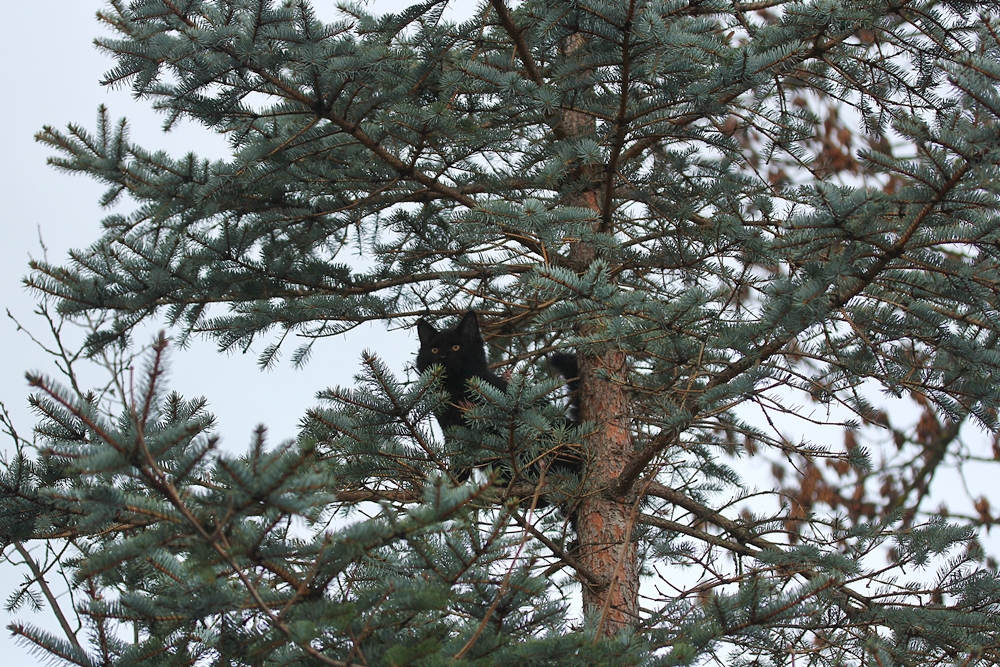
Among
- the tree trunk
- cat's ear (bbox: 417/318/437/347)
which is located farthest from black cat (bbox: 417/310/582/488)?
the tree trunk

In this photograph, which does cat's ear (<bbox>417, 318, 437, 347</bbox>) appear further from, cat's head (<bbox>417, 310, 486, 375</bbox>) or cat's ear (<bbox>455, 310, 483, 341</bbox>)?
cat's ear (<bbox>455, 310, 483, 341</bbox>)

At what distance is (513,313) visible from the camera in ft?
17.6

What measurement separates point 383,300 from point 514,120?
148cm

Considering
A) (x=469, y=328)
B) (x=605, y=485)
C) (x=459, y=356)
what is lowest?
(x=605, y=485)

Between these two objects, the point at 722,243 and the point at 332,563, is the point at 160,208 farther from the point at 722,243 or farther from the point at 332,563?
the point at 722,243

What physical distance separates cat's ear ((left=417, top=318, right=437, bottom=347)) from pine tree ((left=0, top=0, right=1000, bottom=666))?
159 mm

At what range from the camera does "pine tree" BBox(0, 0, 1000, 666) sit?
2.33 meters

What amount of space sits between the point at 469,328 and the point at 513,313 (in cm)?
31

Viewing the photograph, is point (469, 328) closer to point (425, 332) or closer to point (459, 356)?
point (459, 356)

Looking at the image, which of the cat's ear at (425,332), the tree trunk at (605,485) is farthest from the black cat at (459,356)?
the tree trunk at (605,485)

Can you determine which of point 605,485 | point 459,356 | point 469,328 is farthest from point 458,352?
point 605,485

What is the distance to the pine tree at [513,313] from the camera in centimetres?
233

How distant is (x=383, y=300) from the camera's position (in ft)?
16.2

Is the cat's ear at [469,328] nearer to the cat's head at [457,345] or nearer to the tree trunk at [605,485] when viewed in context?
the cat's head at [457,345]
